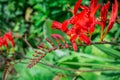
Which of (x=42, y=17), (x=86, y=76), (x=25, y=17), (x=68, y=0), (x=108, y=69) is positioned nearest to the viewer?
(x=108, y=69)

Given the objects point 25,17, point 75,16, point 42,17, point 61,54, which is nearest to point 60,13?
point 42,17

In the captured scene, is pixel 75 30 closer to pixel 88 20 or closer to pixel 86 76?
pixel 88 20

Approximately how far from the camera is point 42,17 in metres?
3.49

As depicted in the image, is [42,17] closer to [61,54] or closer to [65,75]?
[61,54]

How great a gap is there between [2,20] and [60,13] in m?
0.81

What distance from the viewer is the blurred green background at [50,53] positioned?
1803mm

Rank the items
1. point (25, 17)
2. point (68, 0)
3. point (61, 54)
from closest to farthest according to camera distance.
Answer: point (61, 54), point (68, 0), point (25, 17)

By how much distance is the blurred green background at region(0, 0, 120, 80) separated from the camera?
5.91 feet

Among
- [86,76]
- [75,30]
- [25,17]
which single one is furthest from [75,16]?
[25,17]

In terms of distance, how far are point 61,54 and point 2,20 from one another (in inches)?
75.6

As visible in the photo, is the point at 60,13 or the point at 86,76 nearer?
the point at 86,76

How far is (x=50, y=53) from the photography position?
2.17 metres

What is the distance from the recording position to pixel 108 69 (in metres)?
1.61

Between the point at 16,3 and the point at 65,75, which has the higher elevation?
the point at 16,3
